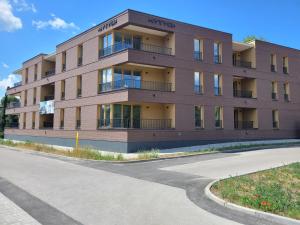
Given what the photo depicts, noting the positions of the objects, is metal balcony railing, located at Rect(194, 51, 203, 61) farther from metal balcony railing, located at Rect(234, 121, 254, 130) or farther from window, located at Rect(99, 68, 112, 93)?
metal balcony railing, located at Rect(234, 121, 254, 130)

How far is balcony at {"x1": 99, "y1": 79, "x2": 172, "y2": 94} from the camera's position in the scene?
961 inches

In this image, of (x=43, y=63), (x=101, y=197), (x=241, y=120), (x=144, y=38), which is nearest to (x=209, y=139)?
(x=241, y=120)

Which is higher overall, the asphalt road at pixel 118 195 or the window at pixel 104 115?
the window at pixel 104 115

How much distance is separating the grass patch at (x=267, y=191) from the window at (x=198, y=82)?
16058mm

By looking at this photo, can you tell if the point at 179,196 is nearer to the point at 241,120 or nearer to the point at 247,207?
the point at 247,207

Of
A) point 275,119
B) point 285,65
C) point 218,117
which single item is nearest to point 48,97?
point 218,117

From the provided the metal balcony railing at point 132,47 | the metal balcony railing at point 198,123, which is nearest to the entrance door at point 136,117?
the metal balcony railing at point 132,47

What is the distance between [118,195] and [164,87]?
61.4 ft

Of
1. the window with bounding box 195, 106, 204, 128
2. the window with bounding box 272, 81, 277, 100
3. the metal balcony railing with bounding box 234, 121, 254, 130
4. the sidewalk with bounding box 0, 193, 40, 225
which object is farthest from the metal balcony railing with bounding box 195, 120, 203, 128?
the sidewalk with bounding box 0, 193, 40, 225

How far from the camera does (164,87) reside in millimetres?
26266

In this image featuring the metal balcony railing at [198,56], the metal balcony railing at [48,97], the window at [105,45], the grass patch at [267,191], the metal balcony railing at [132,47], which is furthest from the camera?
the metal balcony railing at [48,97]

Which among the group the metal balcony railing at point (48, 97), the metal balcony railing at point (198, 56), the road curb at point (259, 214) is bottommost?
the road curb at point (259, 214)

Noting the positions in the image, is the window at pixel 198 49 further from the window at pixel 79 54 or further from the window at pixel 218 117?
the window at pixel 79 54

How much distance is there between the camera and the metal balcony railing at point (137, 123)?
2431 centimetres
